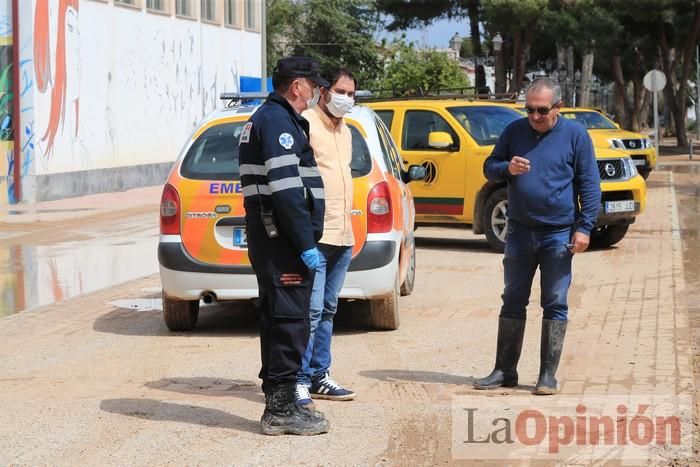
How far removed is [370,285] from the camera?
9.31 metres

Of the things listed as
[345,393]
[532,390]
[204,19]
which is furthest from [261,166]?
[204,19]

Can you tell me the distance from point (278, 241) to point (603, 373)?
2.63 meters

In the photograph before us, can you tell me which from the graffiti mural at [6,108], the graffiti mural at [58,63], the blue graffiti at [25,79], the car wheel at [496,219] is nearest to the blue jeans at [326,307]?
the car wheel at [496,219]

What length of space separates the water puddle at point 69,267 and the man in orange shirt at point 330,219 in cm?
462

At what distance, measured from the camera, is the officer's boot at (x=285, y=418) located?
6438 millimetres

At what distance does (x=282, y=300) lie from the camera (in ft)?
20.9

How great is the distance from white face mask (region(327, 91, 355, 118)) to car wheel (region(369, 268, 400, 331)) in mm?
2483

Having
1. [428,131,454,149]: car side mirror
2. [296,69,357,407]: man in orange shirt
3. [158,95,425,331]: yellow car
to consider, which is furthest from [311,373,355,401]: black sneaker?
[428,131,454,149]: car side mirror

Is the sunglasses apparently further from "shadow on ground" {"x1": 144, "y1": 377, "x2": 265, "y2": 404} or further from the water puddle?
the water puddle

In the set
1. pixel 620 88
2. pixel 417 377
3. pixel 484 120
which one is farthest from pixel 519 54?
pixel 417 377

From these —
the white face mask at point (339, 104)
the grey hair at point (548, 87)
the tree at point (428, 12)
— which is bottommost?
the white face mask at point (339, 104)

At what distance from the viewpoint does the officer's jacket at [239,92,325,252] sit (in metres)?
6.23

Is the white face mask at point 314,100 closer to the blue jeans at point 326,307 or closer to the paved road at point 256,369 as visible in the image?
the blue jeans at point 326,307

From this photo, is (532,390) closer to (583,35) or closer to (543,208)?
(543,208)
